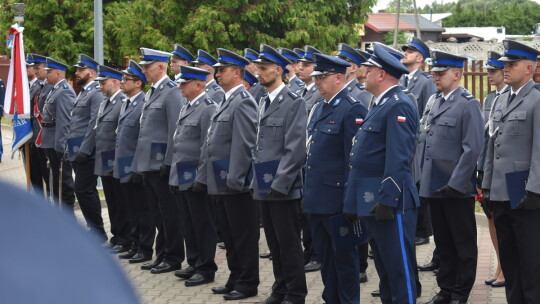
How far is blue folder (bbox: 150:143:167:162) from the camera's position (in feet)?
29.2

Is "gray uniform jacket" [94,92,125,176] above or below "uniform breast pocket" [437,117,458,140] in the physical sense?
below

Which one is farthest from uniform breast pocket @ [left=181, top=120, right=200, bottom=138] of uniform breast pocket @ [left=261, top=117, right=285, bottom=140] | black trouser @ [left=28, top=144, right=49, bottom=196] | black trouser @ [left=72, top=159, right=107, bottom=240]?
black trouser @ [left=28, top=144, right=49, bottom=196]

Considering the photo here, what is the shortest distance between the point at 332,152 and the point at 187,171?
225cm

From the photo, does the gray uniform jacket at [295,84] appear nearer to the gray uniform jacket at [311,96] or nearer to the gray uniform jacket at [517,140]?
the gray uniform jacket at [311,96]

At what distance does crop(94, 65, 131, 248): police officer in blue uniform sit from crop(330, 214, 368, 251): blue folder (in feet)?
13.7

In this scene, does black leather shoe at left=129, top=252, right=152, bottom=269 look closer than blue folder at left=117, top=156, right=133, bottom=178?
No

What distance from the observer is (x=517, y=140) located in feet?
20.0

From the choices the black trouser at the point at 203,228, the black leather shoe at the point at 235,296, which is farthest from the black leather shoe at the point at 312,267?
the black leather shoe at the point at 235,296

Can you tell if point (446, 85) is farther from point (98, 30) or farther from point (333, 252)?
point (98, 30)

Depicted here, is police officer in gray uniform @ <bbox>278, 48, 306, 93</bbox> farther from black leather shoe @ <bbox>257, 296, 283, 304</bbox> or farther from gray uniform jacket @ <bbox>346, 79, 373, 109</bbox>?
black leather shoe @ <bbox>257, 296, 283, 304</bbox>

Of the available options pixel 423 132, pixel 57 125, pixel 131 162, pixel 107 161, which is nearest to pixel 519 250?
pixel 423 132

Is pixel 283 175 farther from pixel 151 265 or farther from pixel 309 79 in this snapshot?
pixel 309 79

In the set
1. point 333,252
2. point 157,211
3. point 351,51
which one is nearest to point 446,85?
point 333,252

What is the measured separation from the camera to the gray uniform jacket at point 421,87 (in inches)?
362
